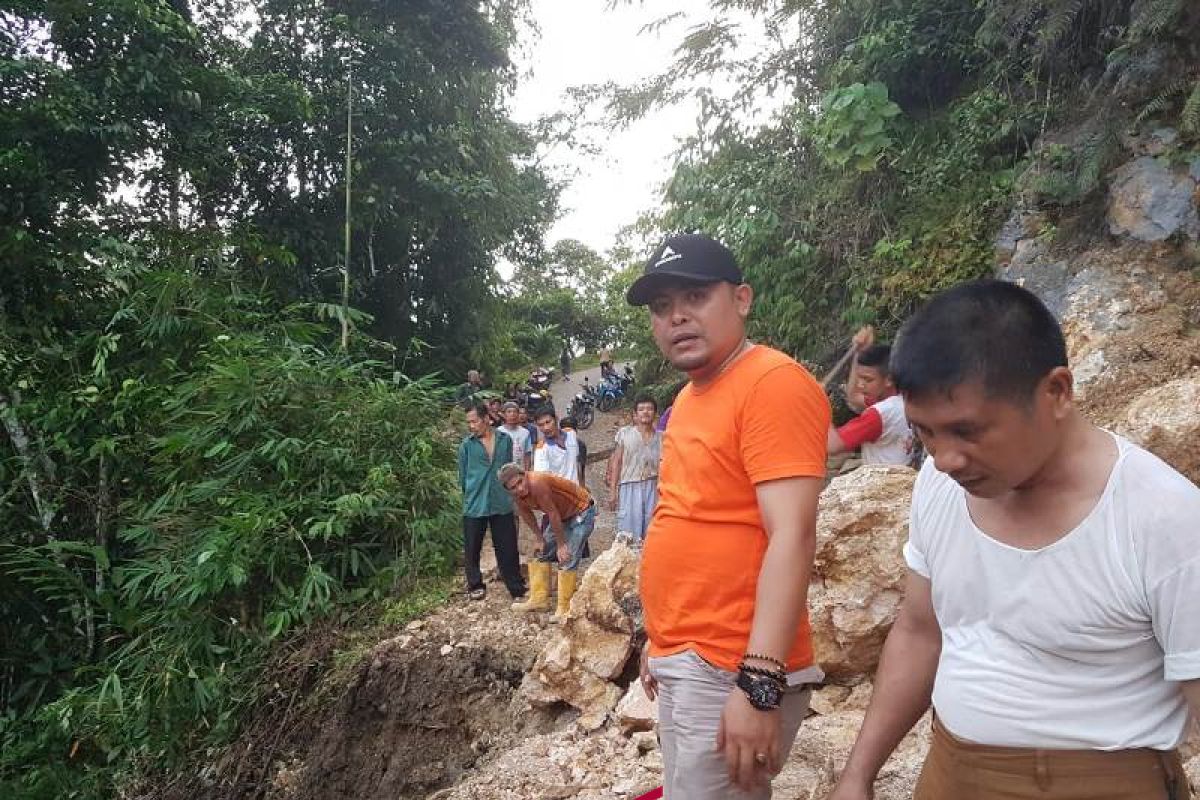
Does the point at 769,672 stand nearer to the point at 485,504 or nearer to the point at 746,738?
the point at 746,738

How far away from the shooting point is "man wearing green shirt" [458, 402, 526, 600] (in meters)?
6.30

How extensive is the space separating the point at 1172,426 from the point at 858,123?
190 inches

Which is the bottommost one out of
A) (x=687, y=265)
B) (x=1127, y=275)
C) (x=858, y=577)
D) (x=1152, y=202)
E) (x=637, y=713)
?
(x=637, y=713)

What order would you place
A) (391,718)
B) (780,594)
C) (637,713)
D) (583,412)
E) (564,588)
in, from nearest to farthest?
(780,594) → (637,713) → (391,718) → (564,588) → (583,412)

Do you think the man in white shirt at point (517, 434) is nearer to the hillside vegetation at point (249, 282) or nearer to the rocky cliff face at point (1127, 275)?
the hillside vegetation at point (249, 282)

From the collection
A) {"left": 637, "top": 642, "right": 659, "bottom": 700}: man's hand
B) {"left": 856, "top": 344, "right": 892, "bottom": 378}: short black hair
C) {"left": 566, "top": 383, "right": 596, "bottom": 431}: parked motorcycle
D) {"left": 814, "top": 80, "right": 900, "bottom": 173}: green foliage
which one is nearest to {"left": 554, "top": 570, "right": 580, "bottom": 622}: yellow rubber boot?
{"left": 856, "top": 344, "right": 892, "bottom": 378}: short black hair

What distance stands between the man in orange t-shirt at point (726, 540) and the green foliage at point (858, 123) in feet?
21.0

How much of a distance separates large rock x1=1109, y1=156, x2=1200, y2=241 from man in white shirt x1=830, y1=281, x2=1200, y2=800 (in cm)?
547

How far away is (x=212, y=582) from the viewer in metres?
6.12

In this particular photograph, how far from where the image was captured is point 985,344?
1.08 meters

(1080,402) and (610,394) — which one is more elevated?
(610,394)

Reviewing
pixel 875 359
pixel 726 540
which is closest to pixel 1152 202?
pixel 875 359

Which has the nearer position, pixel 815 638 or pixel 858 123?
pixel 815 638

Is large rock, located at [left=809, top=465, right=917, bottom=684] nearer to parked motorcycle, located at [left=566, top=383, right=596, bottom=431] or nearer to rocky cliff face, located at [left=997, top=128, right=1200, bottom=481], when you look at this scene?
rocky cliff face, located at [left=997, top=128, right=1200, bottom=481]
